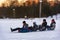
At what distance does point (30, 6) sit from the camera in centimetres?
5391

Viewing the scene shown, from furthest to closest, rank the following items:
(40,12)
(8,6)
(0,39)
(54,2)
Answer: (54,2), (8,6), (40,12), (0,39)

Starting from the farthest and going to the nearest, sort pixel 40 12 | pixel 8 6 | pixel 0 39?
1. pixel 8 6
2. pixel 40 12
3. pixel 0 39

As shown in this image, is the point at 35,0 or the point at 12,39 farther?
the point at 35,0

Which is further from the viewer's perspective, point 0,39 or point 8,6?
point 8,6

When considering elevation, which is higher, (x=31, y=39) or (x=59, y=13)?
(x=31, y=39)

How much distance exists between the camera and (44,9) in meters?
53.1

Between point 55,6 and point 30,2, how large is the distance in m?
5.58

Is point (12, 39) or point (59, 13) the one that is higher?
point (12, 39)

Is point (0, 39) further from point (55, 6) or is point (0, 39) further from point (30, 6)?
point (55, 6)

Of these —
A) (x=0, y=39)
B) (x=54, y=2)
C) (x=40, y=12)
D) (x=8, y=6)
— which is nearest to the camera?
(x=0, y=39)

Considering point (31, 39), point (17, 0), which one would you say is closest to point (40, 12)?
point (17, 0)

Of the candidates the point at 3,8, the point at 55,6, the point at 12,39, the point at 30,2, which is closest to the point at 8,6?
the point at 3,8

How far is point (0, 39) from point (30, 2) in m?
42.4

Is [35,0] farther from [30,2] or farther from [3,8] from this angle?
[3,8]
